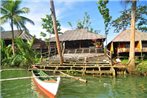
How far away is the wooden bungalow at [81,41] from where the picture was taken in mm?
37875

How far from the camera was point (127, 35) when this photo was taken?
37.4 m

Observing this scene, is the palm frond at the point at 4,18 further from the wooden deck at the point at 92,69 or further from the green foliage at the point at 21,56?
the wooden deck at the point at 92,69

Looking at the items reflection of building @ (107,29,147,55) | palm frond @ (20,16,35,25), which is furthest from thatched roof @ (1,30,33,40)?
reflection of building @ (107,29,147,55)

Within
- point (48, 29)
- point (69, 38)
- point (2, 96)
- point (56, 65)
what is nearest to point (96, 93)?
point (2, 96)

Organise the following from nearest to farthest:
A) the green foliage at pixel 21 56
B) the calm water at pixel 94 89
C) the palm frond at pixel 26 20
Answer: the calm water at pixel 94 89 < the green foliage at pixel 21 56 < the palm frond at pixel 26 20

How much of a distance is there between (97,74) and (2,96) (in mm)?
11266

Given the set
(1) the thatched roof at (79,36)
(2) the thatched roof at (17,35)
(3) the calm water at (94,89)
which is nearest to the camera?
(3) the calm water at (94,89)

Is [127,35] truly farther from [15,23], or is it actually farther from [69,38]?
[15,23]

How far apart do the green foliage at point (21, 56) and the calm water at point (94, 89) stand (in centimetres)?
1126

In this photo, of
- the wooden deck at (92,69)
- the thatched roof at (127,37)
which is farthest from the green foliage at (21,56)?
the thatched roof at (127,37)

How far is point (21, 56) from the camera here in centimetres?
3819

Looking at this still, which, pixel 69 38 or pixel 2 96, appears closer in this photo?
pixel 2 96

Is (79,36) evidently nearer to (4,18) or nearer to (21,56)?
(21,56)

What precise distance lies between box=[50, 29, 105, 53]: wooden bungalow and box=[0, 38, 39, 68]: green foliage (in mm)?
4646
